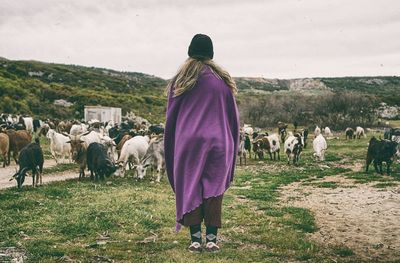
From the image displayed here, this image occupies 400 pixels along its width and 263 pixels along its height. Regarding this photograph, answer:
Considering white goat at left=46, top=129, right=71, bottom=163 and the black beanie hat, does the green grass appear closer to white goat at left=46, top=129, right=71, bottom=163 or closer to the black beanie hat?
the black beanie hat

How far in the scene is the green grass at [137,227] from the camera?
6434 mm

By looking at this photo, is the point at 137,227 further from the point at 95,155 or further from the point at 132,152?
the point at 132,152

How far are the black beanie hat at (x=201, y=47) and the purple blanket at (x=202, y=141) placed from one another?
0.75 ft

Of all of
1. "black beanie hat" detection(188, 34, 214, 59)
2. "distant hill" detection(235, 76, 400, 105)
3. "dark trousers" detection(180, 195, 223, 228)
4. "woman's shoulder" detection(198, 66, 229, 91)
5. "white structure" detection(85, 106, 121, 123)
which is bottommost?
"dark trousers" detection(180, 195, 223, 228)

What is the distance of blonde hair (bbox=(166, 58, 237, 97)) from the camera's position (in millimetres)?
6039

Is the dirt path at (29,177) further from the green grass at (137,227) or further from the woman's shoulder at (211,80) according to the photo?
the woman's shoulder at (211,80)

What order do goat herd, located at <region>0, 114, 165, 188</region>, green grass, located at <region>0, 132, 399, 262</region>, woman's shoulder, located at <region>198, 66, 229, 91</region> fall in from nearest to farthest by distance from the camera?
woman's shoulder, located at <region>198, 66, 229, 91</region> < green grass, located at <region>0, 132, 399, 262</region> < goat herd, located at <region>0, 114, 165, 188</region>

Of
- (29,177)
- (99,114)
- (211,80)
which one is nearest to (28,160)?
(29,177)

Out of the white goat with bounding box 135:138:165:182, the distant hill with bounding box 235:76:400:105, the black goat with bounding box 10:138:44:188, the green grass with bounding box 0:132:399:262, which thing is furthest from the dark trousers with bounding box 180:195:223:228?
the distant hill with bounding box 235:76:400:105

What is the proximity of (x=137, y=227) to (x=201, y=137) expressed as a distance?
9.86ft

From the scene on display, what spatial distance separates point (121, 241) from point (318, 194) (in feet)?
26.0

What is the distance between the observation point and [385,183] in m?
15.1

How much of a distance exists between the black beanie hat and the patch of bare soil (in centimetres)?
347

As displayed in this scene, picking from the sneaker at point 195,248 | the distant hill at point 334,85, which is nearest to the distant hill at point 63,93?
the sneaker at point 195,248
